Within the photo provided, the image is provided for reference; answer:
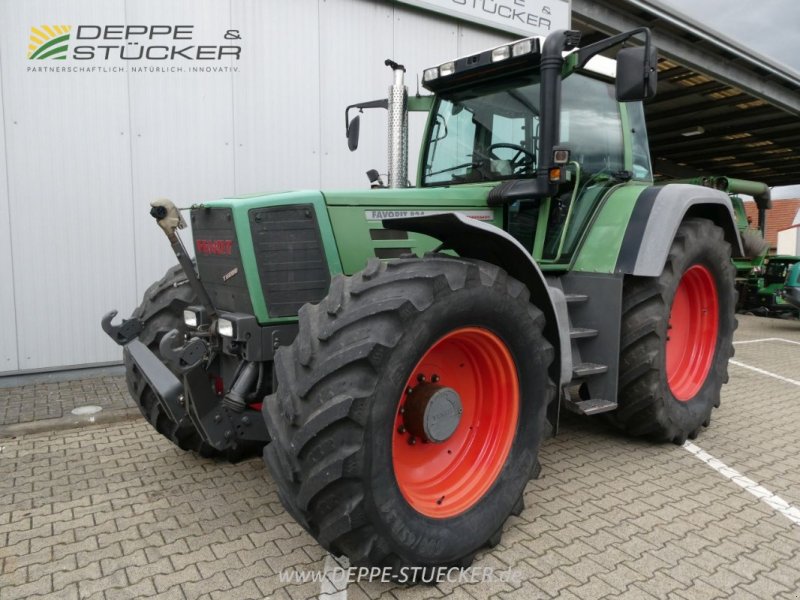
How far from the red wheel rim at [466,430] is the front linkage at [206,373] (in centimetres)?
72

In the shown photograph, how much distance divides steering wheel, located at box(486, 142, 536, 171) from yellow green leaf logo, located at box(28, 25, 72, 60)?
4.06 metres

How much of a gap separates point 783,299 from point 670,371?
7466mm

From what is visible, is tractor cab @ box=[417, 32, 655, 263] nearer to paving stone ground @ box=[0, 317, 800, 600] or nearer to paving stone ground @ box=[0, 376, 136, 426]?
paving stone ground @ box=[0, 317, 800, 600]

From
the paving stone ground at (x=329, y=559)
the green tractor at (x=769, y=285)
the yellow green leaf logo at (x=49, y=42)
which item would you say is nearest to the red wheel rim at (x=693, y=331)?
the paving stone ground at (x=329, y=559)

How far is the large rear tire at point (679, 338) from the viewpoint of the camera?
3676 millimetres

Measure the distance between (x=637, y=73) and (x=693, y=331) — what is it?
2.09 meters

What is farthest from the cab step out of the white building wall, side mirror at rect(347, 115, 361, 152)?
the white building wall

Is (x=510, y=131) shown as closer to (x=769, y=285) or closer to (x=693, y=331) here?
(x=693, y=331)

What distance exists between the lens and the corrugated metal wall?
5.33 m

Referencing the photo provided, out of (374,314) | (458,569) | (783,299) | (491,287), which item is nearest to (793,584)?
(458,569)

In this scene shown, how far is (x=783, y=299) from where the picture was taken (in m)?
10.2

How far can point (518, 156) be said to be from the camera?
369 cm

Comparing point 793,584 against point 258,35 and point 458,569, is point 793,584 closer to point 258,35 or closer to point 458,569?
point 458,569

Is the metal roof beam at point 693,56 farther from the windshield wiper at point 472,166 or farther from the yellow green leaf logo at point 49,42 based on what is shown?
the yellow green leaf logo at point 49,42
